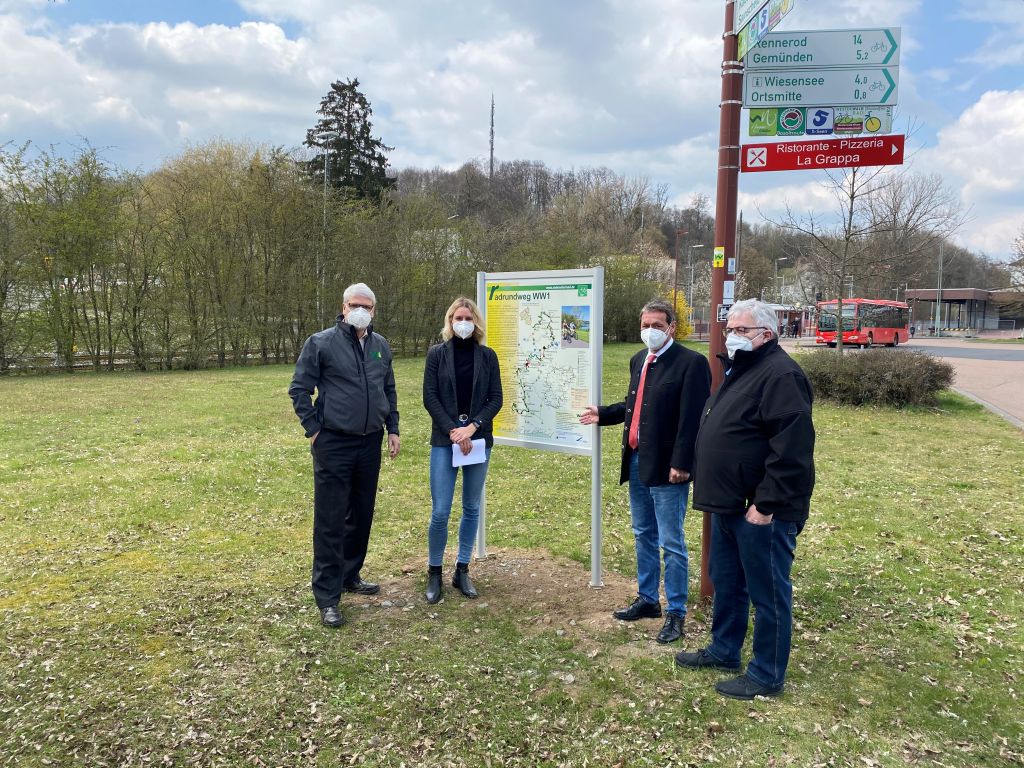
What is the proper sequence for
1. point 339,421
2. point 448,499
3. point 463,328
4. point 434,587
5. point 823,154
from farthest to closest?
point 434,587 → point 448,499 → point 463,328 → point 339,421 → point 823,154

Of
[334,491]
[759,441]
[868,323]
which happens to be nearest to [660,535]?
[759,441]

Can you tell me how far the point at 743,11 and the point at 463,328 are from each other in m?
2.67

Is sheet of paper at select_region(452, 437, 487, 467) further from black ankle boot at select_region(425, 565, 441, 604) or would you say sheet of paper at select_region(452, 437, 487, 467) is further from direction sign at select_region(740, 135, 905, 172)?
direction sign at select_region(740, 135, 905, 172)

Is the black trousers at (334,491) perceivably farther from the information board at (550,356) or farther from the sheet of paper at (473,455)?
the information board at (550,356)

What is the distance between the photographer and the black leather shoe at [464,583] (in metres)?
4.97

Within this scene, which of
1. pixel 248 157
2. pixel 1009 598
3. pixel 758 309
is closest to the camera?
pixel 758 309

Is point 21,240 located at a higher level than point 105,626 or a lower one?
higher

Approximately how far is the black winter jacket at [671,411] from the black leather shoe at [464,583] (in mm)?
1677

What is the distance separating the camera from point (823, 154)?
4.20 metres

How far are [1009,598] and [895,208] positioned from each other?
18.3 meters

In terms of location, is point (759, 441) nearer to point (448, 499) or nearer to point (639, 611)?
point (639, 611)

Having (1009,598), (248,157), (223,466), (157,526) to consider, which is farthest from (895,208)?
(248,157)

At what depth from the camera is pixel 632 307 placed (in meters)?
39.8

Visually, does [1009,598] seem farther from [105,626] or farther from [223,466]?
[223,466]
